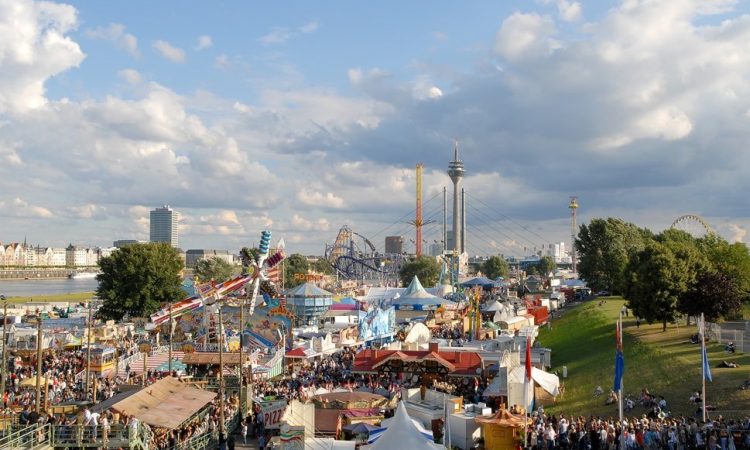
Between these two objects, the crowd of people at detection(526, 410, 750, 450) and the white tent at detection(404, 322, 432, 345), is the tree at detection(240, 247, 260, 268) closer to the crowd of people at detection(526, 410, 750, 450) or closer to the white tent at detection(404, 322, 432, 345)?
the white tent at detection(404, 322, 432, 345)

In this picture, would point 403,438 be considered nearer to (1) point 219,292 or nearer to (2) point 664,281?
(2) point 664,281

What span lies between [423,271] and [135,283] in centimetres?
7757

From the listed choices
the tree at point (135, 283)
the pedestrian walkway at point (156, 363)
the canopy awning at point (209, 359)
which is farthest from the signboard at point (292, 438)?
the tree at point (135, 283)

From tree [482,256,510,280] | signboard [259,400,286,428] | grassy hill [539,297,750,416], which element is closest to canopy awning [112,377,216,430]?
signboard [259,400,286,428]

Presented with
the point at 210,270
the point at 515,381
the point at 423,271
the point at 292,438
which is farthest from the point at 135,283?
the point at 423,271

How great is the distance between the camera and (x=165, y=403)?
76.4 feet

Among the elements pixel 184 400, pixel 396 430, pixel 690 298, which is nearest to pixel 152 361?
pixel 184 400

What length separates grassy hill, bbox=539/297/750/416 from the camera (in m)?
25.7

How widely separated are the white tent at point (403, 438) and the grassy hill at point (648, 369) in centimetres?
1081

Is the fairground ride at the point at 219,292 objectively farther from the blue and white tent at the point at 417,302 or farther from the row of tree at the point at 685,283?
the row of tree at the point at 685,283

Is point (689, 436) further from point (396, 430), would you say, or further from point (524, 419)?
point (396, 430)

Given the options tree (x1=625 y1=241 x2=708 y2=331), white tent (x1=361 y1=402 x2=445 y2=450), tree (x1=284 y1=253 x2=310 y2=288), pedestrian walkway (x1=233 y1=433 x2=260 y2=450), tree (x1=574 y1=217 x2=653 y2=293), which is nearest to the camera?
white tent (x1=361 y1=402 x2=445 y2=450)

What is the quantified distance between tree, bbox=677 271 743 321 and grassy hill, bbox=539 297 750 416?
136cm

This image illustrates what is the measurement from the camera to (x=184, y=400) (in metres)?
24.5
